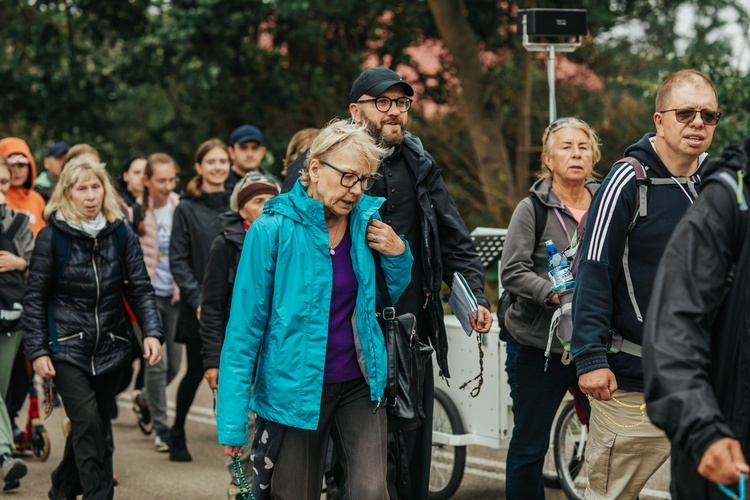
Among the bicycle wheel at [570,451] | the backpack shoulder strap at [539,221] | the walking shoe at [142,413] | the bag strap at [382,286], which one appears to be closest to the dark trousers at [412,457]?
the bag strap at [382,286]

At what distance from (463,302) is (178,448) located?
11.9 feet

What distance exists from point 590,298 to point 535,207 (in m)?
1.53

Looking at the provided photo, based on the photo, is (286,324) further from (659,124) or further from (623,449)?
(659,124)

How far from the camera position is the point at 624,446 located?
4953 millimetres

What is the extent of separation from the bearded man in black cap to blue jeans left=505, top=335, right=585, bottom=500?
1.43 ft

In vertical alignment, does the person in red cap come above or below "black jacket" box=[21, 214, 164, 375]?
above

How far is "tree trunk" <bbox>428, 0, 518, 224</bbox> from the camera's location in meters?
15.4

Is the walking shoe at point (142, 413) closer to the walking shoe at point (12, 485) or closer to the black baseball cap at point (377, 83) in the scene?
the walking shoe at point (12, 485)

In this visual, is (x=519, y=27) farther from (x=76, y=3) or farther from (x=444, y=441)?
(x=76, y=3)

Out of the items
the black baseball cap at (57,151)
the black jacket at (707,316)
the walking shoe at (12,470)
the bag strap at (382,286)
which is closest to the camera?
the black jacket at (707,316)

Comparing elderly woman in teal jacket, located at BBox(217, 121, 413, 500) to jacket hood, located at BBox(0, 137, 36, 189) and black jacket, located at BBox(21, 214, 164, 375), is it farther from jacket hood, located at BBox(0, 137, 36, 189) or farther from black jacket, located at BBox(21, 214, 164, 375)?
jacket hood, located at BBox(0, 137, 36, 189)

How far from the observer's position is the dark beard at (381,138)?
575 centimetres

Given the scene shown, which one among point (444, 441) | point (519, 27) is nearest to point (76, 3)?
point (519, 27)

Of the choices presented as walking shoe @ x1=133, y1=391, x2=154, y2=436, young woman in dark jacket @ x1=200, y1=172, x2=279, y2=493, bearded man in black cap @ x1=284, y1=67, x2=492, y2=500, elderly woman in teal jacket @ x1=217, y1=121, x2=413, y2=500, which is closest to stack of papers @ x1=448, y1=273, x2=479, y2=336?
bearded man in black cap @ x1=284, y1=67, x2=492, y2=500
